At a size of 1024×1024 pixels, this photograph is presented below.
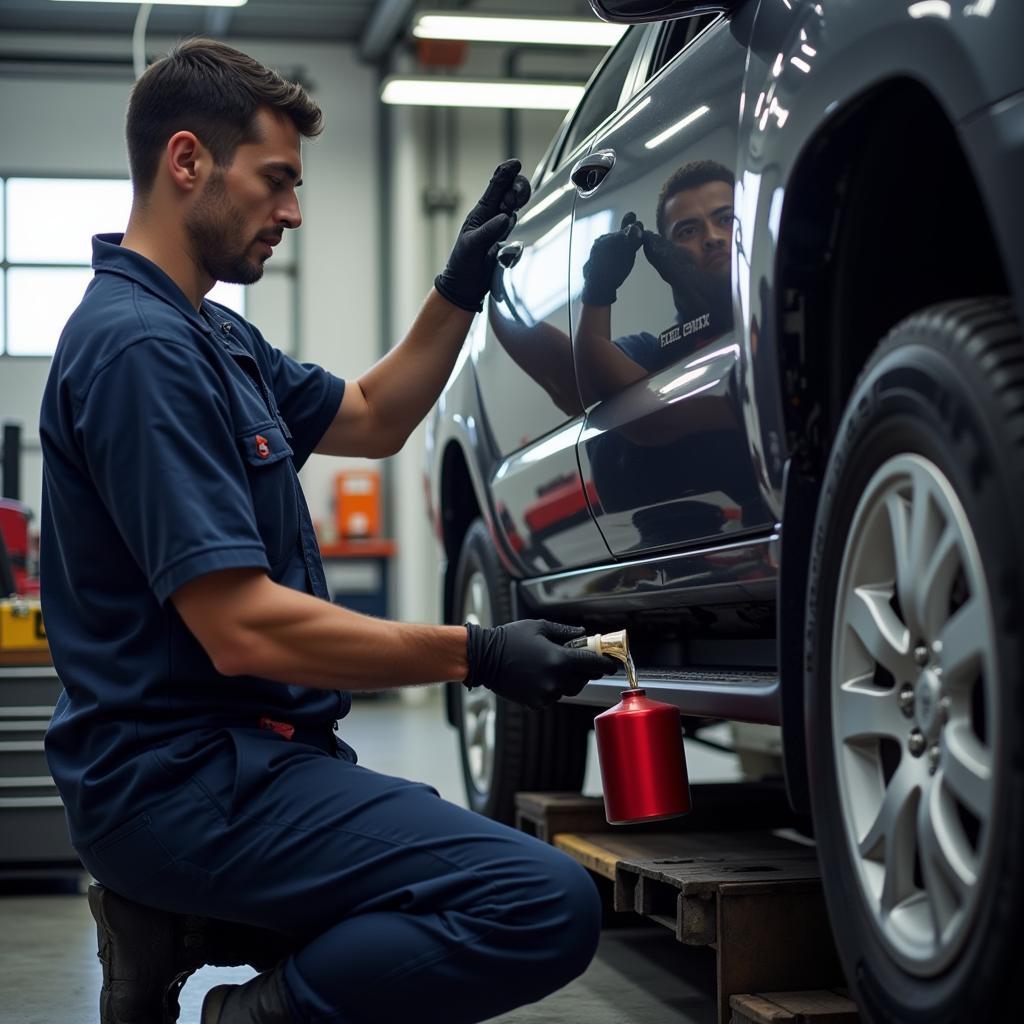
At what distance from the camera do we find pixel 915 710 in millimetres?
1362

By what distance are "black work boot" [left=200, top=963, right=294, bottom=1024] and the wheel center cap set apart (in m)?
0.83

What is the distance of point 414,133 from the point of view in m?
11.1

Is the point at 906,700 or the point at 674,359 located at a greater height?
the point at 674,359

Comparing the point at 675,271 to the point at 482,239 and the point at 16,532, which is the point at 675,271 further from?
the point at 16,532

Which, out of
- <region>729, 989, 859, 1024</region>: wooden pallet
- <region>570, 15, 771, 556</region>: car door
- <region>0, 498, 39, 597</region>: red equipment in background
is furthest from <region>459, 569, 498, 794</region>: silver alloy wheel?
<region>0, 498, 39, 597</region>: red equipment in background

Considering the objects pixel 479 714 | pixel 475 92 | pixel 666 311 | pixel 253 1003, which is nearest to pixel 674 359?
pixel 666 311

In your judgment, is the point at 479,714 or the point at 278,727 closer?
the point at 278,727

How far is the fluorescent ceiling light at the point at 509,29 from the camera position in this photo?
8812 millimetres

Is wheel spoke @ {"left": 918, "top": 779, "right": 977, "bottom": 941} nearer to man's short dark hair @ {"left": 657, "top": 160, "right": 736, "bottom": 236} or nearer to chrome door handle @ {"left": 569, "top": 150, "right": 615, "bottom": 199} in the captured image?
man's short dark hair @ {"left": 657, "top": 160, "right": 736, "bottom": 236}

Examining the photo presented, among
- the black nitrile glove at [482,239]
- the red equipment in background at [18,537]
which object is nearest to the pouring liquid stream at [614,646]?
the black nitrile glove at [482,239]

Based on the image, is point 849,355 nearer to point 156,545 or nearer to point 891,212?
point 891,212

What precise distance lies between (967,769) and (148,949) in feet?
3.73

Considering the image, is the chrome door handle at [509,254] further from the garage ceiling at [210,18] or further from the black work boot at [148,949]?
the garage ceiling at [210,18]

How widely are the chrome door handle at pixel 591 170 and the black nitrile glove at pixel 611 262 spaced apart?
0.11 metres
